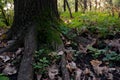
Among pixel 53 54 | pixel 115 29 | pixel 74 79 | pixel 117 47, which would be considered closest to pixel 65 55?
pixel 53 54

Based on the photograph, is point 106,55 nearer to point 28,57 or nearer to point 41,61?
point 41,61

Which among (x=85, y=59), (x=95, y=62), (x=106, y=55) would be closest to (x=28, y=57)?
(x=85, y=59)

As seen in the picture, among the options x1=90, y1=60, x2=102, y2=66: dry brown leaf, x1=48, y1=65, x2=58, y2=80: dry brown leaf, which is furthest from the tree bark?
x1=90, y1=60, x2=102, y2=66: dry brown leaf

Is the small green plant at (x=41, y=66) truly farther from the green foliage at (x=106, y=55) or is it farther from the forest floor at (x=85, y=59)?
the green foliage at (x=106, y=55)

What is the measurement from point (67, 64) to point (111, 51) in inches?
36.1

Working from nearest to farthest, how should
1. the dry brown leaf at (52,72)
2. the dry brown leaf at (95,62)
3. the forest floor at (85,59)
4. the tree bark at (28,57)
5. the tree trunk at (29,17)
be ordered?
the tree bark at (28,57), the dry brown leaf at (52,72), the forest floor at (85,59), the dry brown leaf at (95,62), the tree trunk at (29,17)

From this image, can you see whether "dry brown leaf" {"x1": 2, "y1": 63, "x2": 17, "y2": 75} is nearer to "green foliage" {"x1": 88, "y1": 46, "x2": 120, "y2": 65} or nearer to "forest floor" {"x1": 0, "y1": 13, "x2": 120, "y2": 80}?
"forest floor" {"x1": 0, "y1": 13, "x2": 120, "y2": 80}

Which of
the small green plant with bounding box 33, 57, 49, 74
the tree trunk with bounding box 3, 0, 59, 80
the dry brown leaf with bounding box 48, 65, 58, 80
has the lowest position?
the dry brown leaf with bounding box 48, 65, 58, 80

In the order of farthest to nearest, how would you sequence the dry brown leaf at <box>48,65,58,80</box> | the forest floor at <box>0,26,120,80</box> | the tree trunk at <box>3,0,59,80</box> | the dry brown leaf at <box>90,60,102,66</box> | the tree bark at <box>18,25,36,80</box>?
the tree trunk at <box>3,0,59,80</box>
the dry brown leaf at <box>90,60,102,66</box>
the forest floor at <box>0,26,120,80</box>
the dry brown leaf at <box>48,65,58,80</box>
the tree bark at <box>18,25,36,80</box>

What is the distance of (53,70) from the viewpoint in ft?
12.0

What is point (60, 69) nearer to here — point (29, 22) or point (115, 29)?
point (29, 22)

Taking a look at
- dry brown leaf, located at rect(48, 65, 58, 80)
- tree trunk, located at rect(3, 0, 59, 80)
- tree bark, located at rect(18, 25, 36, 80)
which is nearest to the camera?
tree bark, located at rect(18, 25, 36, 80)

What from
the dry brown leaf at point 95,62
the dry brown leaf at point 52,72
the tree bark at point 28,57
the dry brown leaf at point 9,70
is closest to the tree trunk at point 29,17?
the tree bark at point 28,57

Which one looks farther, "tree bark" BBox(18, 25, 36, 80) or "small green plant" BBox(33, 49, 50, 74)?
"small green plant" BBox(33, 49, 50, 74)
